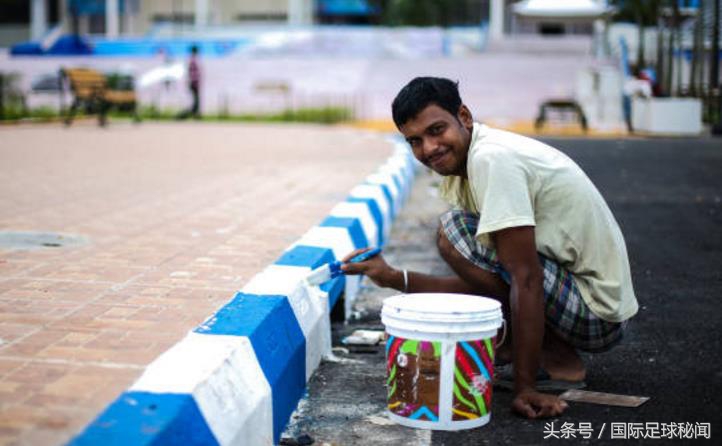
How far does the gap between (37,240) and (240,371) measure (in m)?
3.36

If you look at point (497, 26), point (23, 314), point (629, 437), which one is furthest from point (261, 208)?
point (497, 26)

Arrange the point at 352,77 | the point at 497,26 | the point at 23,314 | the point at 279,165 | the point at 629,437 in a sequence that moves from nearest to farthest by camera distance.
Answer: the point at 629,437
the point at 23,314
the point at 279,165
the point at 352,77
the point at 497,26

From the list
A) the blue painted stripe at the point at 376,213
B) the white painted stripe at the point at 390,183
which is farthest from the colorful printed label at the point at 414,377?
the white painted stripe at the point at 390,183

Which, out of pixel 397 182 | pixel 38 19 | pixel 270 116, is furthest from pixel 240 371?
pixel 38 19

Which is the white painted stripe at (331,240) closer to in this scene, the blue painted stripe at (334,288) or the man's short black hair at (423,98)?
the blue painted stripe at (334,288)

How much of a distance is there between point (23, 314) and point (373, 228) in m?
2.89

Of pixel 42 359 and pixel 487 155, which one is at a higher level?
pixel 487 155

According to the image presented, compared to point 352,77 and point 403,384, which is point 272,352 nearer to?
point 403,384

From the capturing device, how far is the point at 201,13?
5934 cm

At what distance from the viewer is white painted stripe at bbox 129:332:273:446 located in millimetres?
2727

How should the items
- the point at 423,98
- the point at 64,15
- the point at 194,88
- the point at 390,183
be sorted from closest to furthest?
the point at 423,98, the point at 390,183, the point at 194,88, the point at 64,15

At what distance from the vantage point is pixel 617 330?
378 cm

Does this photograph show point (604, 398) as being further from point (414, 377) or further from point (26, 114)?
point (26, 114)

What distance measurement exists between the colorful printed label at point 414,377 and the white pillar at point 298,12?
197 feet
